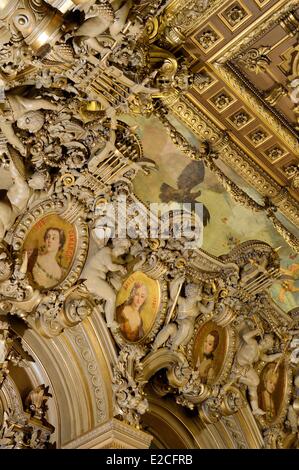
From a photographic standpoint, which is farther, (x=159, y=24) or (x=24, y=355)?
(x=24, y=355)

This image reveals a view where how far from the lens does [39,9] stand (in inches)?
243

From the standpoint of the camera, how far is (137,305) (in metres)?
8.77

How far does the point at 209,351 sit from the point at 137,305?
5.62 feet

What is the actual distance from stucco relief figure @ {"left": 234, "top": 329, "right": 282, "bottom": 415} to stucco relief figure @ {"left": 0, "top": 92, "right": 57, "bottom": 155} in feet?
16.0

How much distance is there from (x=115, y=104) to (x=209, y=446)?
17.5ft

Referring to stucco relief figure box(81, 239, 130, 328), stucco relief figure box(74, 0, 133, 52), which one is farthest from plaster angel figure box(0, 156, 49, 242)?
stucco relief figure box(74, 0, 133, 52)

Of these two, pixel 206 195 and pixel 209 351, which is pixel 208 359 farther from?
pixel 206 195

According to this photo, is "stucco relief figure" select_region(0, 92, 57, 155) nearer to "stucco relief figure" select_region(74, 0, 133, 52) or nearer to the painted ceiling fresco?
"stucco relief figure" select_region(74, 0, 133, 52)

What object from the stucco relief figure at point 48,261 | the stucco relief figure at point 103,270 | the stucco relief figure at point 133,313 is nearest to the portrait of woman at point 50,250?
the stucco relief figure at point 48,261

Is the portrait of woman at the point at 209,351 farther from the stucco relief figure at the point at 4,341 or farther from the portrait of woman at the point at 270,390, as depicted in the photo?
the stucco relief figure at the point at 4,341

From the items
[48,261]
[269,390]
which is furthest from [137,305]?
[269,390]

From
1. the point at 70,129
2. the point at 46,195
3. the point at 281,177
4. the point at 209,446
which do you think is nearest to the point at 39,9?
the point at 70,129

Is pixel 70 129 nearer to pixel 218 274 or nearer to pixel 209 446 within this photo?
pixel 218 274

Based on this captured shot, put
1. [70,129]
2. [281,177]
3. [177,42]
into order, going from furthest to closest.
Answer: [281,177] < [177,42] < [70,129]
